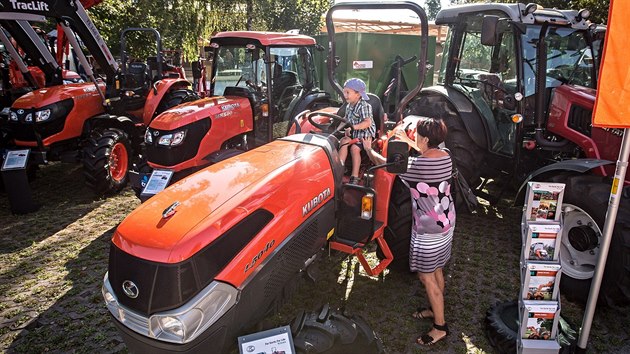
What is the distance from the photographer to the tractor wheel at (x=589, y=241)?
2.98 metres

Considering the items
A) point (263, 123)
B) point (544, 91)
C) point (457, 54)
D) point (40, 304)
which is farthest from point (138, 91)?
point (544, 91)

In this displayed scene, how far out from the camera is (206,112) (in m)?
5.00

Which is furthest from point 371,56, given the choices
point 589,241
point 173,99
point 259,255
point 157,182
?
point 259,255

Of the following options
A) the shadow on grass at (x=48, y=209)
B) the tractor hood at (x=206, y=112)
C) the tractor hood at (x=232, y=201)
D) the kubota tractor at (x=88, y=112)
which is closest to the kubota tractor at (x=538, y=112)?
the tractor hood at (x=232, y=201)

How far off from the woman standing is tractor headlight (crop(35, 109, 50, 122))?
503 cm

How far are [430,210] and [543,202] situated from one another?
2.21 feet

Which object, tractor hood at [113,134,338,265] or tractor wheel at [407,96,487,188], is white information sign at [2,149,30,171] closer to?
tractor hood at [113,134,338,265]

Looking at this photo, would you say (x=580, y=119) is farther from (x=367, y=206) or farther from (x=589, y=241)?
(x=367, y=206)

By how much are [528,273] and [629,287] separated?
3.25 ft

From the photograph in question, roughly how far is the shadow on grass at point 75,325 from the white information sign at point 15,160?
6.73 feet

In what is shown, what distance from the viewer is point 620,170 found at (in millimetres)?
2465

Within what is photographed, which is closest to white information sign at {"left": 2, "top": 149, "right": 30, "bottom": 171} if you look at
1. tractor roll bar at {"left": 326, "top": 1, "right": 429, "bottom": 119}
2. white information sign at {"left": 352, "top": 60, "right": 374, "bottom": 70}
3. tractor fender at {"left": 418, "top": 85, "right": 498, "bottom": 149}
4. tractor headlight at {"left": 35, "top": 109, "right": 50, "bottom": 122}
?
tractor headlight at {"left": 35, "top": 109, "right": 50, "bottom": 122}

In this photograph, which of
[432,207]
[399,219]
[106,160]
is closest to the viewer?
[432,207]

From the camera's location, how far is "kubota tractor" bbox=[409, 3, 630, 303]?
3.26m
